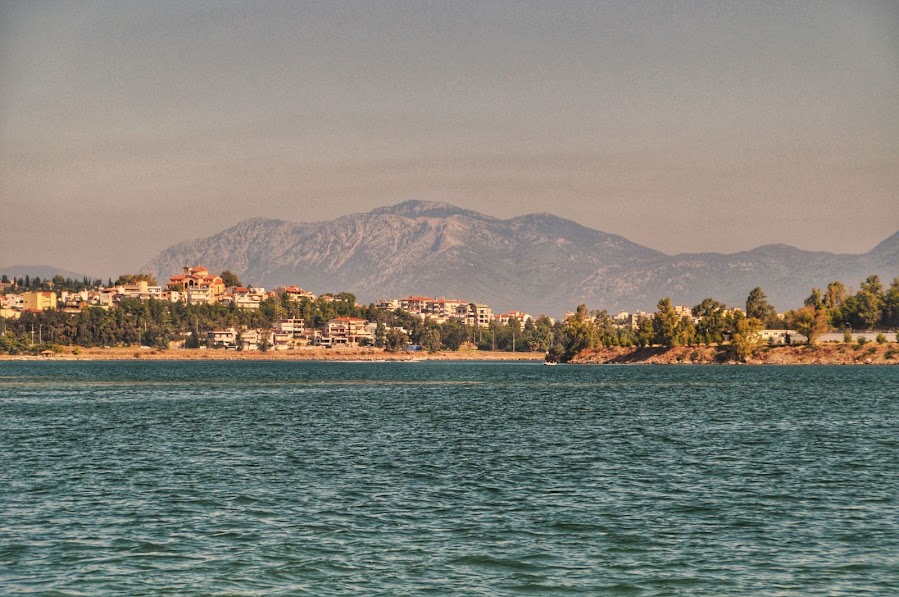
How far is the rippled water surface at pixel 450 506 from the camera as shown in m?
27.4

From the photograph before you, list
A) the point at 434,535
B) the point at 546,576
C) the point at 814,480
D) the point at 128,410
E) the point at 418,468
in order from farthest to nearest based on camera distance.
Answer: the point at 128,410 < the point at 418,468 < the point at 814,480 < the point at 434,535 < the point at 546,576

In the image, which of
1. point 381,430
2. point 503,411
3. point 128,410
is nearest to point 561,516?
point 381,430

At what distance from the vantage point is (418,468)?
49156 mm

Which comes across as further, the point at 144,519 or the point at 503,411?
the point at 503,411

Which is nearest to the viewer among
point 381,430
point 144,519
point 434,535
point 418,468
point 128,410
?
point 434,535

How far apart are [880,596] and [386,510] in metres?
17.1

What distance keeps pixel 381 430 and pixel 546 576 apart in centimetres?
4448

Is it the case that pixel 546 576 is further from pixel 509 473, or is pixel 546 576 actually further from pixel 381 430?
pixel 381 430

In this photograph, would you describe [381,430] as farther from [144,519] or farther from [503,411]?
[144,519]

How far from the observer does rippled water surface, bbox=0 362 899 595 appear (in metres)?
27.4

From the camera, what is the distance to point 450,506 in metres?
37.8

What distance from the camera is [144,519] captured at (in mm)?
35094

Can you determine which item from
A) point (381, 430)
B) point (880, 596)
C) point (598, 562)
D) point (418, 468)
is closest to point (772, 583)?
point (880, 596)

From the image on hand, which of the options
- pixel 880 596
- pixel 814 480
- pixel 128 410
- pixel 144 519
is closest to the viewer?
pixel 880 596
